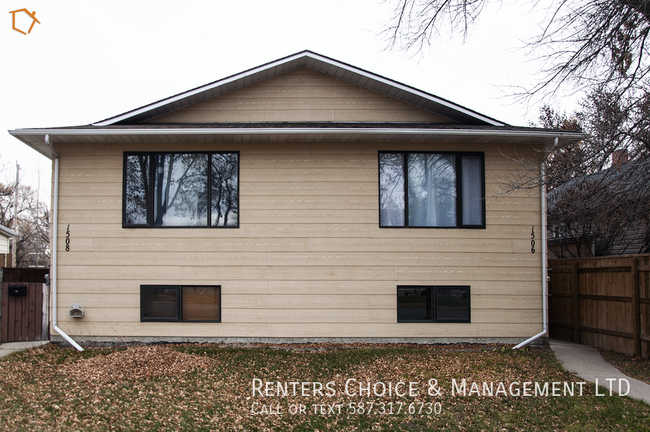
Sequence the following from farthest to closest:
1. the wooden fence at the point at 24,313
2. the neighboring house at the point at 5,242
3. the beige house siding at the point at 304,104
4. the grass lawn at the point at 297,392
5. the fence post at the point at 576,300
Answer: the neighboring house at the point at 5,242 → the fence post at the point at 576,300 → the beige house siding at the point at 304,104 → the wooden fence at the point at 24,313 → the grass lawn at the point at 297,392

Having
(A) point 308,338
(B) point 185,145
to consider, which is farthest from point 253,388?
(B) point 185,145

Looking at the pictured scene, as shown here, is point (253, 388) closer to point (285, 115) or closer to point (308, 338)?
point (308, 338)

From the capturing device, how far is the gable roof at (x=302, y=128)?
7602mm

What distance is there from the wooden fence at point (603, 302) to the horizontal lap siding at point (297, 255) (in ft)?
3.83

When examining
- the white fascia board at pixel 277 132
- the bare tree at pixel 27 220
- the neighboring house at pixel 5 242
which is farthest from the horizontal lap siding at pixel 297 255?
the bare tree at pixel 27 220

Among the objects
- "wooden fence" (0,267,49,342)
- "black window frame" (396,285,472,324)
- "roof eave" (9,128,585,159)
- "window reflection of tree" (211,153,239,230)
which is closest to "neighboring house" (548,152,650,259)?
"roof eave" (9,128,585,159)

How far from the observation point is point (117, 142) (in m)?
8.09

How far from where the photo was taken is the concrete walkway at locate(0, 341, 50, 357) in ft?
24.5

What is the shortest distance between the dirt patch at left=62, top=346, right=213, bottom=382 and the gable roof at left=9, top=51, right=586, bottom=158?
144 inches

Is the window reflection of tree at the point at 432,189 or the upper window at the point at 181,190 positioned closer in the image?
the upper window at the point at 181,190

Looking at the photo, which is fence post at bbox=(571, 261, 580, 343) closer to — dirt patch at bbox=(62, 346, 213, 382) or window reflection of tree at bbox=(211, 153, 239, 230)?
window reflection of tree at bbox=(211, 153, 239, 230)

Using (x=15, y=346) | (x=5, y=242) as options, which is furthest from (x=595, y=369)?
(x=5, y=242)

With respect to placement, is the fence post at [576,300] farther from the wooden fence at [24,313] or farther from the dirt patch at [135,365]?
the wooden fence at [24,313]

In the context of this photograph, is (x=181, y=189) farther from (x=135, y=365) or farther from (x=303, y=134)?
(x=135, y=365)
